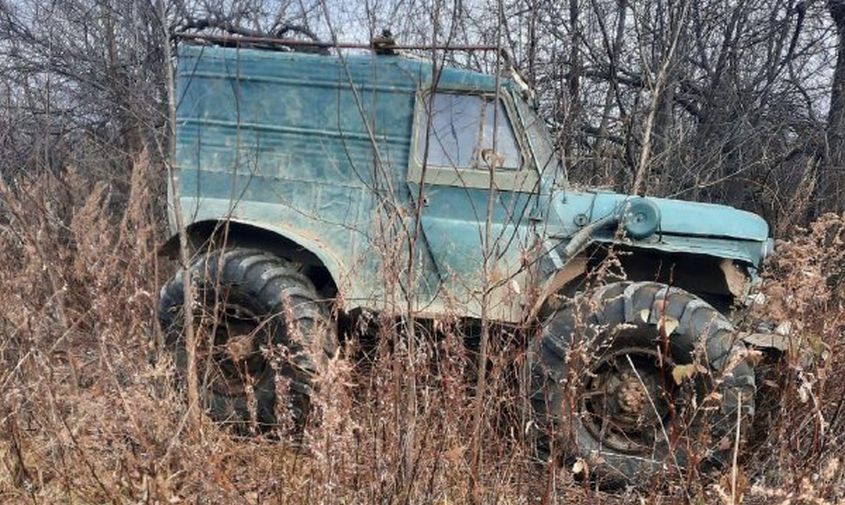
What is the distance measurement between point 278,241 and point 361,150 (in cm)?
77

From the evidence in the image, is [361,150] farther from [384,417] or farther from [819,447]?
[819,447]

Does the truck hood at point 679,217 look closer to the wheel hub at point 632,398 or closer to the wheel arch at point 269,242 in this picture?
the wheel hub at point 632,398

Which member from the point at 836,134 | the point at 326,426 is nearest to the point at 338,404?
the point at 326,426

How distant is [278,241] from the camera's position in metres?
4.72

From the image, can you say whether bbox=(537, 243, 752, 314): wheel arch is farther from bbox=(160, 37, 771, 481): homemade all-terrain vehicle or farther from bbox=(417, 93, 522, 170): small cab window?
bbox=(417, 93, 522, 170): small cab window

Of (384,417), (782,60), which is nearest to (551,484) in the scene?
(384,417)

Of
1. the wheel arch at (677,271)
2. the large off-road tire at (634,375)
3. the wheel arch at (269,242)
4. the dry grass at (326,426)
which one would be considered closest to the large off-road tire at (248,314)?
the wheel arch at (269,242)

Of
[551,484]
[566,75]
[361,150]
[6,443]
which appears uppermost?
[566,75]

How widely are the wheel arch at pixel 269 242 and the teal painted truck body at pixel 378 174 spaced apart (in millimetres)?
23

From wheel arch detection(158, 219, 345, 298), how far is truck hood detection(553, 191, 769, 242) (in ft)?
4.52

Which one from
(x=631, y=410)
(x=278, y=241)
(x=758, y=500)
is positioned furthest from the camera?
(x=278, y=241)

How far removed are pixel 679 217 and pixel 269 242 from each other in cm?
244

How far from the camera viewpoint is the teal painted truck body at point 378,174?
435 cm

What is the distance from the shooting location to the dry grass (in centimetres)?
258
